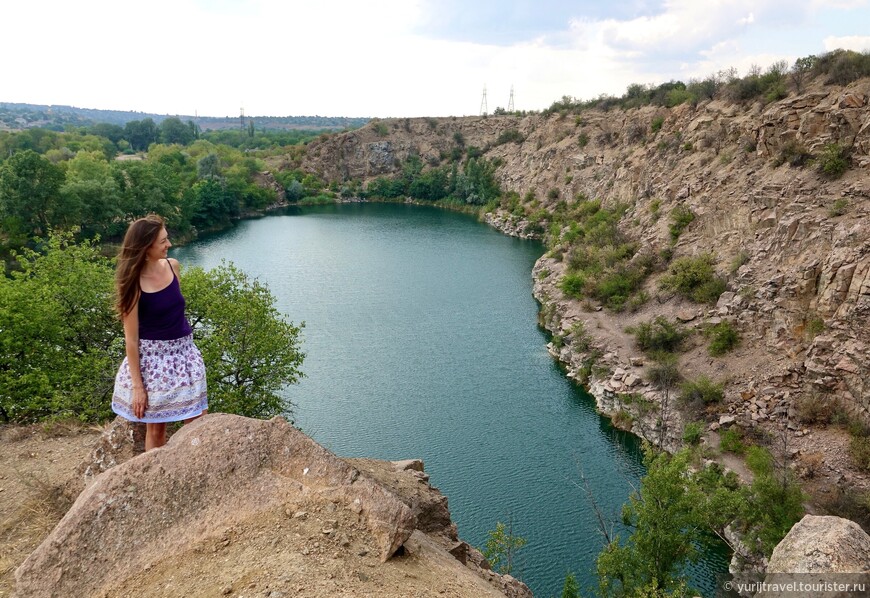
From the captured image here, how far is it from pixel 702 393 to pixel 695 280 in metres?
8.29

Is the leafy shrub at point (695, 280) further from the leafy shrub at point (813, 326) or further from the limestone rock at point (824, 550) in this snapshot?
the limestone rock at point (824, 550)

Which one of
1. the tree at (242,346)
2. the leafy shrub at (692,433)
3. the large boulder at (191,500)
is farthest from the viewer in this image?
the leafy shrub at (692,433)

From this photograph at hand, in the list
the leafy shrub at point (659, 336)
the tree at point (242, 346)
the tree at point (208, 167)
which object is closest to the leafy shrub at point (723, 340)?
the leafy shrub at point (659, 336)

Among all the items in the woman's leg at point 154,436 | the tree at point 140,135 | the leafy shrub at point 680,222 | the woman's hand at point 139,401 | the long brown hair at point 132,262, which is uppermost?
the tree at point 140,135

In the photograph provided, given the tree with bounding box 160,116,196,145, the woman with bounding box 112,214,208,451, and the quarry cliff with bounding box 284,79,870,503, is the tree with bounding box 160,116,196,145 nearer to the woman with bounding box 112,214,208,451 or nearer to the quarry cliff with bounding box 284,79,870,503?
the quarry cliff with bounding box 284,79,870,503

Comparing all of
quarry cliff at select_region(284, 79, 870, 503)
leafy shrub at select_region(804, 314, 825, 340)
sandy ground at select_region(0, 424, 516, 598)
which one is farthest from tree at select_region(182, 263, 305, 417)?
leafy shrub at select_region(804, 314, 825, 340)

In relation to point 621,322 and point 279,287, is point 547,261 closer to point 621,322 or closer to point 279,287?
point 621,322

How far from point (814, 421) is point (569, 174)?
44.5 m

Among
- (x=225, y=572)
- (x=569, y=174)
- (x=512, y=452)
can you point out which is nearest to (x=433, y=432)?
(x=512, y=452)

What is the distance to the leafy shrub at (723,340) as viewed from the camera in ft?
80.5

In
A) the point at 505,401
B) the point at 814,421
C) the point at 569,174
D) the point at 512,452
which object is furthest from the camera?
the point at 569,174

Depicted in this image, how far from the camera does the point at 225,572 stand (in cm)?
528

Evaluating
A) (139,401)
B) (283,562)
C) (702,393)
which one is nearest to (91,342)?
(139,401)

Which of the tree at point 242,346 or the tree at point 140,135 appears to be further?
the tree at point 140,135
